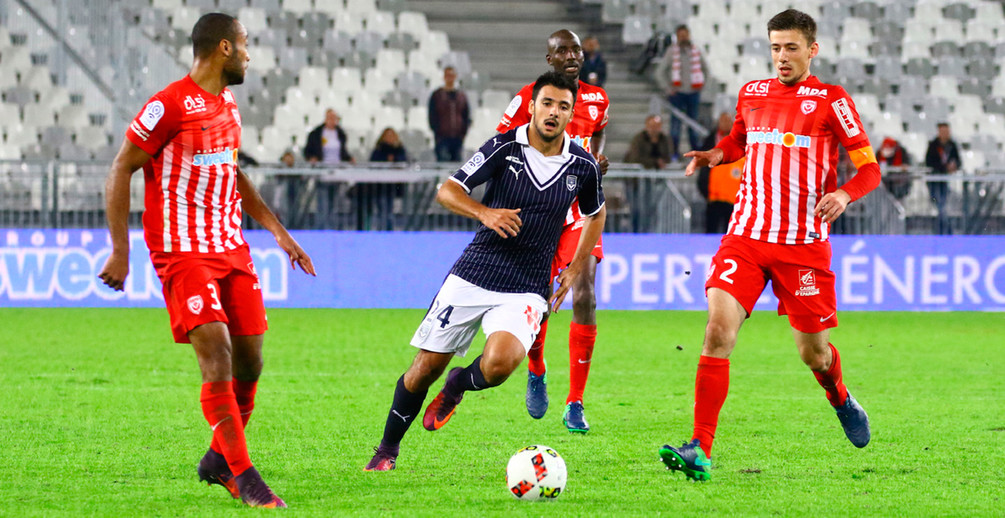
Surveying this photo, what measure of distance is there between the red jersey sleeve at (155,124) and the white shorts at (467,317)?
4.75 feet

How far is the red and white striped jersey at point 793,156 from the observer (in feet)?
20.3

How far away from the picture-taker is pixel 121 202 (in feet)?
16.9

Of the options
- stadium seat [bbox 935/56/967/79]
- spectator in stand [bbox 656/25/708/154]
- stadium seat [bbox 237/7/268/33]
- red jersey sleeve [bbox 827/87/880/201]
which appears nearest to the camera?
red jersey sleeve [bbox 827/87/880/201]

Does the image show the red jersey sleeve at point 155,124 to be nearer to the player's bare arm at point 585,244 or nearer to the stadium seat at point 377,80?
the player's bare arm at point 585,244

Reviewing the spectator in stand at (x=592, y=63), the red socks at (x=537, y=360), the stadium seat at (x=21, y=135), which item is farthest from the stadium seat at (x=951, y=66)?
the red socks at (x=537, y=360)

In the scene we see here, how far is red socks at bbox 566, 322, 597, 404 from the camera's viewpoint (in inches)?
298

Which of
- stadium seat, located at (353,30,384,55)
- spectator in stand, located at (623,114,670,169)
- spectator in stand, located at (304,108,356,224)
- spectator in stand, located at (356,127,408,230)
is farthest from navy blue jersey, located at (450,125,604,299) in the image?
stadium seat, located at (353,30,384,55)

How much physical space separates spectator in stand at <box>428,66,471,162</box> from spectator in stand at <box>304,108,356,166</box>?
1284 millimetres

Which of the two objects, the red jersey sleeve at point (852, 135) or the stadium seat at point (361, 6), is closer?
the red jersey sleeve at point (852, 135)

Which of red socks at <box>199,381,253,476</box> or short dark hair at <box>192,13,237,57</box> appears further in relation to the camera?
short dark hair at <box>192,13,237,57</box>

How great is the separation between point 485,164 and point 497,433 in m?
1.86

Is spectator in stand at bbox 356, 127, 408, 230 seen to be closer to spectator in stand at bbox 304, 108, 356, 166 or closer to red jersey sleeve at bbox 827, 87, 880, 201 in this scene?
spectator in stand at bbox 304, 108, 356, 166

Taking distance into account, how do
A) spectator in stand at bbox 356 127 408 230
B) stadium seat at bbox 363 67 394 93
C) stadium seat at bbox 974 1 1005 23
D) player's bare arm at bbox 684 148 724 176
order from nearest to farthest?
player's bare arm at bbox 684 148 724 176
spectator in stand at bbox 356 127 408 230
stadium seat at bbox 363 67 394 93
stadium seat at bbox 974 1 1005 23

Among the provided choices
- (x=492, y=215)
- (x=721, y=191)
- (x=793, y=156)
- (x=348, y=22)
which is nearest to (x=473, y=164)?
(x=492, y=215)
